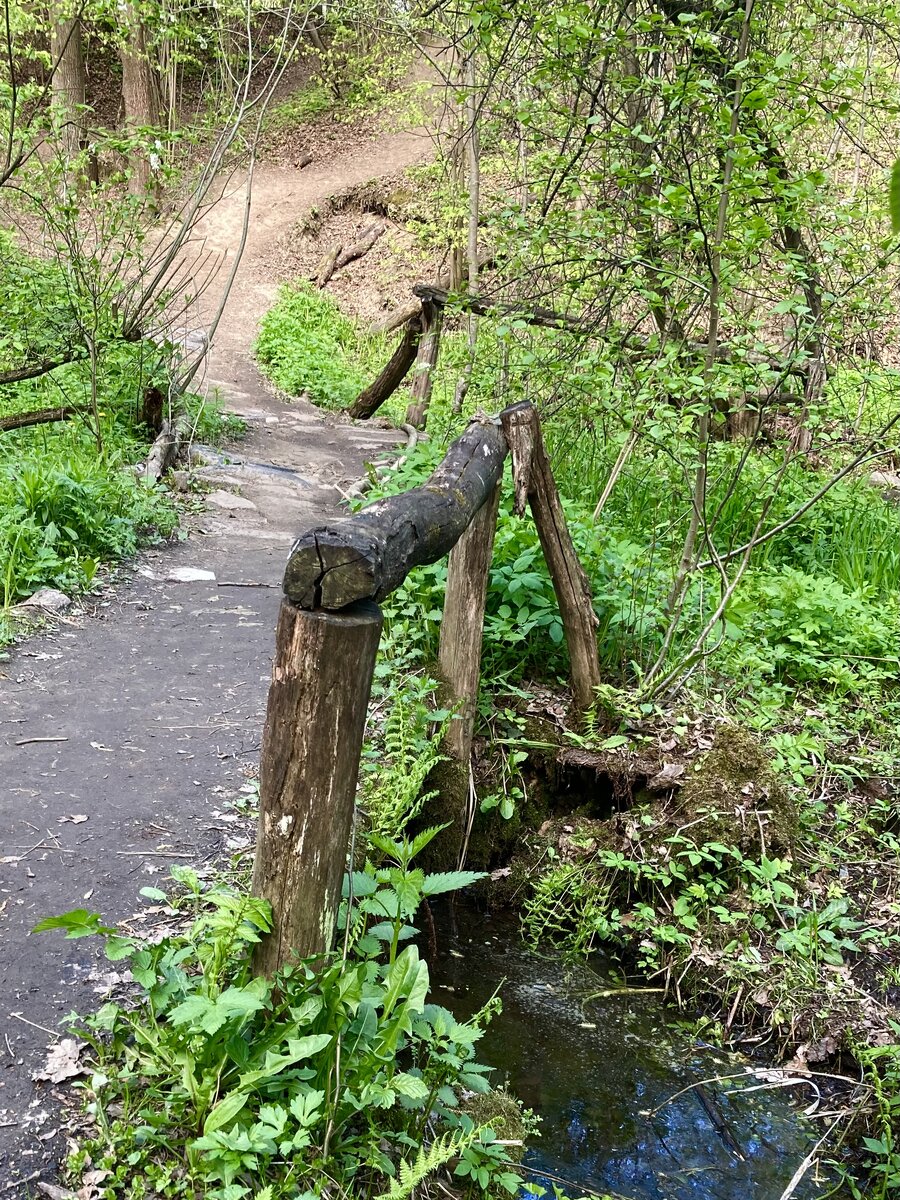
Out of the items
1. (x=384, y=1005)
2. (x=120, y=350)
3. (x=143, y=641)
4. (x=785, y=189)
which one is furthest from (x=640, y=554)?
(x=120, y=350)

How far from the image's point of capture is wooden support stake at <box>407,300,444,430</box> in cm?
933

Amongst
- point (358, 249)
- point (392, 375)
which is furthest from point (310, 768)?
point (358, 249)

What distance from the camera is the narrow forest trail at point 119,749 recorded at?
2.34 m

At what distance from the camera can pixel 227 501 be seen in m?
7.54

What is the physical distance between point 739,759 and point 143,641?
2.97 meters

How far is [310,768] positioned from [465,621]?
1.95 metres

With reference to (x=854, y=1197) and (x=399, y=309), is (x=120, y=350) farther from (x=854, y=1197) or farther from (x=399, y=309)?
(x=399, y=309)

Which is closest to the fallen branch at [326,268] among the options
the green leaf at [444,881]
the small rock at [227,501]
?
the small rock at [227,501]

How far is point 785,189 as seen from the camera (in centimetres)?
354

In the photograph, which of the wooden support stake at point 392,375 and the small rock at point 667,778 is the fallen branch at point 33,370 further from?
the small rock at point 667,778

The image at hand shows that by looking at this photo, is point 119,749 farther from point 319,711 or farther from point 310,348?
point 310,348

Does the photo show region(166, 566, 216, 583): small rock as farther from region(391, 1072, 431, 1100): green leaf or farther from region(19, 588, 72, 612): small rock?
region(391, 1072, 431, 1100): green leaf

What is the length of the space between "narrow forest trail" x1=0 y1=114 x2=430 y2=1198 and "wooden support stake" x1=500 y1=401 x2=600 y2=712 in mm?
1428

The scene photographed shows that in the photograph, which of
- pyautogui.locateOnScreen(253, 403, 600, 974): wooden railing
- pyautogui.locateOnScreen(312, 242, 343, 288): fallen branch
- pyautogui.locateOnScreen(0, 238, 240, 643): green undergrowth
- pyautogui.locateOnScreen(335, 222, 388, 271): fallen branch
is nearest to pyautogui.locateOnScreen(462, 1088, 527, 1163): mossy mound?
pyautogui.locateOnScreen(253, 403, 600, 974): wooden railing
